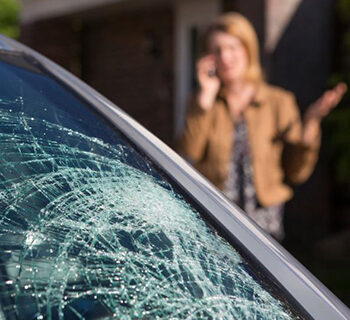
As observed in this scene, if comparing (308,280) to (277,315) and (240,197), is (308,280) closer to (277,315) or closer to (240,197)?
(277,315)

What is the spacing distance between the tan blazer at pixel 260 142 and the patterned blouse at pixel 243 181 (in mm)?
29

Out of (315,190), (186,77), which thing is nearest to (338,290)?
(315,190)

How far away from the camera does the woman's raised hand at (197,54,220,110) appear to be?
463 cm

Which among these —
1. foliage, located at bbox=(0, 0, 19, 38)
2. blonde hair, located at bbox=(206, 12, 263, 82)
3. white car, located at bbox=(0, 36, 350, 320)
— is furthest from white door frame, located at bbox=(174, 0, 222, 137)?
white car, located at bbox=(0, 36, 350, 320)

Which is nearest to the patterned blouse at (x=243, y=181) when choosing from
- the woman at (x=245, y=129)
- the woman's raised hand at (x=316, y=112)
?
the woman at (x=245, y=129)

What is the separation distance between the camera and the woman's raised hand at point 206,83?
463cm

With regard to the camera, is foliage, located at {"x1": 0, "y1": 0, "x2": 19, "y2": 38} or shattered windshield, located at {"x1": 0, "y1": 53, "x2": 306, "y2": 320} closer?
shattered windshield, located at {"x1": 0, "y1": 53, "x2": 306, "y2": 320}

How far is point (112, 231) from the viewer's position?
1.57 meters

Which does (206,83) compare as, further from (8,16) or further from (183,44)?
(8,16)

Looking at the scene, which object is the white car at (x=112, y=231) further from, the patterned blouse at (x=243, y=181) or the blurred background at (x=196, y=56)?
the blurred background at (x=196, y=56)

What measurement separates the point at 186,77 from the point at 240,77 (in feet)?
23.6

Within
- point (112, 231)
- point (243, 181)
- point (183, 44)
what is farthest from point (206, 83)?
point (183, 44)

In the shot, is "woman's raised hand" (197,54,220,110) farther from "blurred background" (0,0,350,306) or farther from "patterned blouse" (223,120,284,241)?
"blurred background" (0,0,350,306)

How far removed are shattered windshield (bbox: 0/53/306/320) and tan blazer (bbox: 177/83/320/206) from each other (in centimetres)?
273
